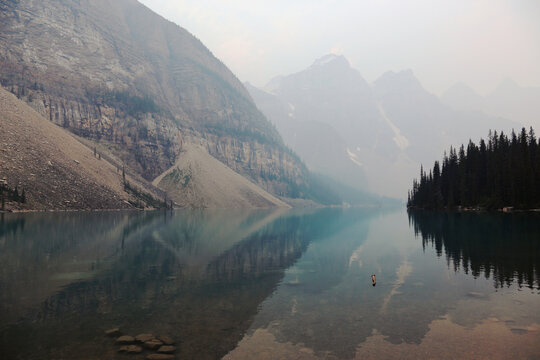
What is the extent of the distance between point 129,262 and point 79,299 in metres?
10.8

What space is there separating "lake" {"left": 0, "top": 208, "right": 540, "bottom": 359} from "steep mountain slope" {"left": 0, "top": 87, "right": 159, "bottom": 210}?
240 feet

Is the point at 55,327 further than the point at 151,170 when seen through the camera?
No

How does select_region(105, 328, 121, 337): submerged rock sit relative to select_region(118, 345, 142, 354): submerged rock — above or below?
below

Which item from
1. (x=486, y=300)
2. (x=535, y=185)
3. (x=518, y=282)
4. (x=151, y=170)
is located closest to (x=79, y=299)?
(x=486, y=300)

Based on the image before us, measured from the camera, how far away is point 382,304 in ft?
58.6

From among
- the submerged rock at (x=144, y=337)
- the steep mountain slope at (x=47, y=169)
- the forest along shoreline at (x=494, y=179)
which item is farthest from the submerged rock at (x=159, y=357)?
the forest along shoreline at (x=494, y=179)

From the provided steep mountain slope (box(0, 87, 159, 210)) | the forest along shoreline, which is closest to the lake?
the forest along shoreline

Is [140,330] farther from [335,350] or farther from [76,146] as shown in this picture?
[76,146]

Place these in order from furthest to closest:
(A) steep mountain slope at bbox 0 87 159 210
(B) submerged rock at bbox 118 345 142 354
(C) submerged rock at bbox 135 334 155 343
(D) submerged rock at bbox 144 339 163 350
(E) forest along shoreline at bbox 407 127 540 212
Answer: (A) steep mountain slope at bbox 0 87 159 210
(E) forest along shoreline at bbox 407 127 540 212
(C) submerged rock at bbox 135 334 155 343
(D) submerged rock at bbox 144 339 163 350
(B) submerged rock at bbox 118 345 142 354

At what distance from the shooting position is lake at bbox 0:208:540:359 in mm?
12250

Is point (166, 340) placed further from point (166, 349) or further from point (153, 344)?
point (166, 349)

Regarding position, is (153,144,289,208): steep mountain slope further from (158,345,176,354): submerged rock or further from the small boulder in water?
(158,345,176,354): submerged rock

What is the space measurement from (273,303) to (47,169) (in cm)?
10629

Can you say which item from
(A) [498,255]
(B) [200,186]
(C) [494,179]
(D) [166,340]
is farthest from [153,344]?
(B) [200,186]
